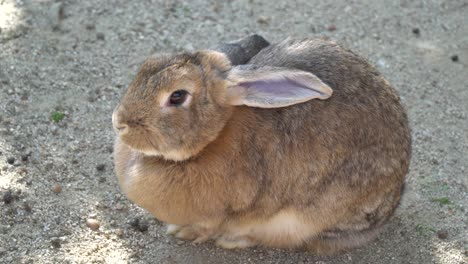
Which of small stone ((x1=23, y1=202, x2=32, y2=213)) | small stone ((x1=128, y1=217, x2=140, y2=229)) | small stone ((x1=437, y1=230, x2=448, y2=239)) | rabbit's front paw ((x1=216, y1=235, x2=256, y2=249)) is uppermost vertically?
small stone ((x1=23, y1=202, x2=32, y2=213))

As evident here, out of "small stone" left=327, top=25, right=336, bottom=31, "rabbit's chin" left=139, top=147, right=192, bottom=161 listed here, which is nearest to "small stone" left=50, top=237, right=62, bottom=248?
"rabbit's chin" left=139, top=147, right=192, bottom=161

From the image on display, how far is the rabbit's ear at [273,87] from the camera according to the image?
14.2 ft

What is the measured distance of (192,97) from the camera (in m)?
4.38

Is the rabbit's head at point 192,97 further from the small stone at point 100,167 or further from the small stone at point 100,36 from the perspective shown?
the small stone at point 100,36

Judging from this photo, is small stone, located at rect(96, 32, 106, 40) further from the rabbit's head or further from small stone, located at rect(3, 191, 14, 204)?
the rabbit's head

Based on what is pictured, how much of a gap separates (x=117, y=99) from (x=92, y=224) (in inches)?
54.6

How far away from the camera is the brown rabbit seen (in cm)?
435

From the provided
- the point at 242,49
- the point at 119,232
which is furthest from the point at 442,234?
the point at 119,232

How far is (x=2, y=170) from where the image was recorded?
17.7 feet

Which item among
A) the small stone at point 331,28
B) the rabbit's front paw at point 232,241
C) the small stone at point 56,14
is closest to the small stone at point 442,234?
the rabbit's front paw at point 232,241

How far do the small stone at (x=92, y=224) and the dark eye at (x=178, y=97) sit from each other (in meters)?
1.30

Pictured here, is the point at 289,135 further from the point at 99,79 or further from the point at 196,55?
the point at 99,79

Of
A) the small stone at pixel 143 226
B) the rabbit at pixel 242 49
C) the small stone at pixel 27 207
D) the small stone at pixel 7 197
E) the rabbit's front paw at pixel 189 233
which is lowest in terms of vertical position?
the rabbit's front paw at pixel 189 233

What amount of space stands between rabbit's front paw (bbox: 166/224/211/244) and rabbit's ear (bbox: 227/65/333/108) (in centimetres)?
109
